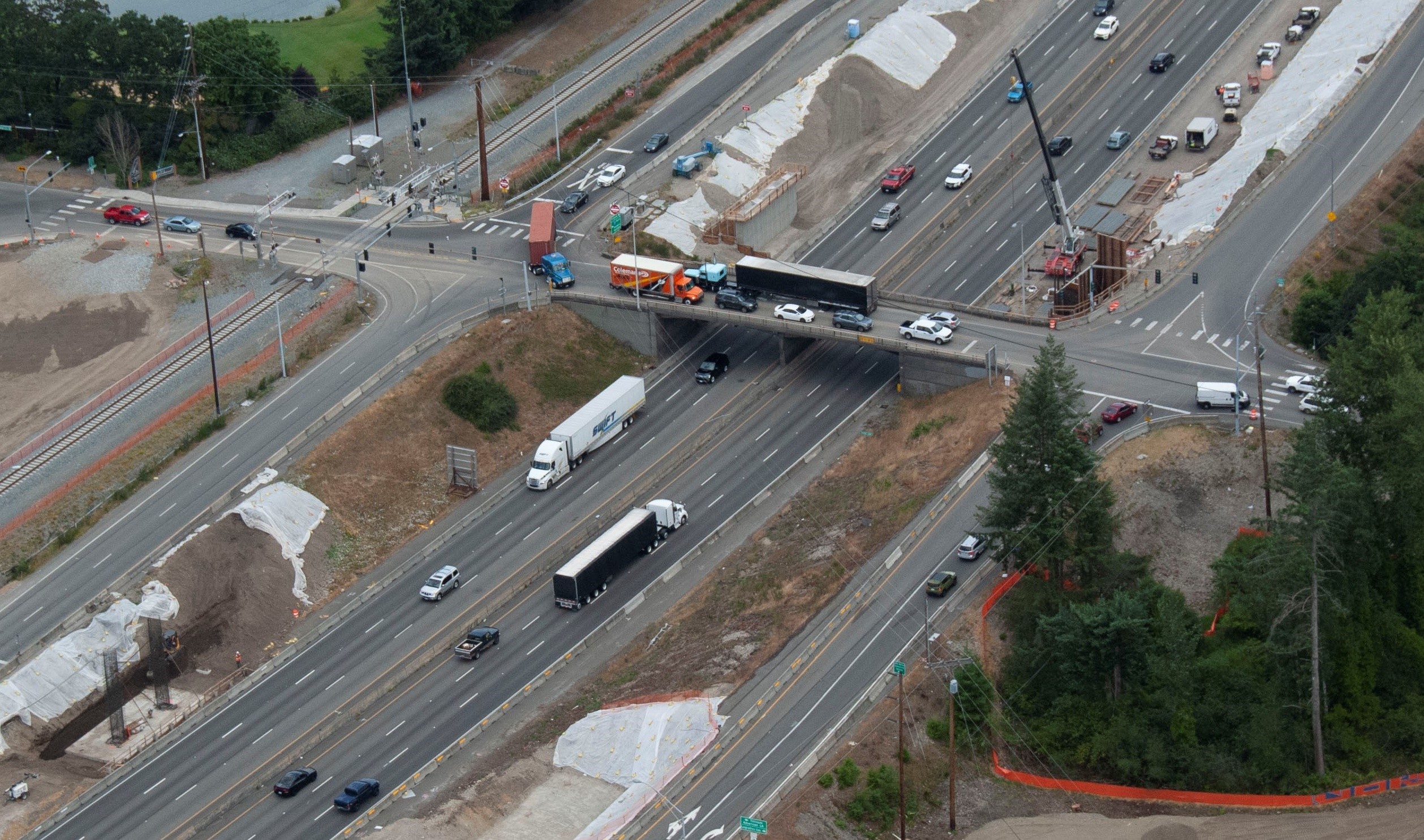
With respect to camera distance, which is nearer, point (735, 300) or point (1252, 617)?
point (1252, 617)

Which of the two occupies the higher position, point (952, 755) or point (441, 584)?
point (952, 755)

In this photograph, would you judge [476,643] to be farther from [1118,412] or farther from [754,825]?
[1118,412]

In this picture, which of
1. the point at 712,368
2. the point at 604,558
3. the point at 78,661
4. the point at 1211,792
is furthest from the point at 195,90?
the point at 1211,792

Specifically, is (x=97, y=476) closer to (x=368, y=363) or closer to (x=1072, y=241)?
(x=368, y=363)

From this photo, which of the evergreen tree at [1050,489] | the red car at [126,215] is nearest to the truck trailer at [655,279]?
the evergreen tree at [1050,489]

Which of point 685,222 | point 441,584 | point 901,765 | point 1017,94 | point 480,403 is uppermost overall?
point 1017,94

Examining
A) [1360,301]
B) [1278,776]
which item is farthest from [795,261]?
[1278,776]

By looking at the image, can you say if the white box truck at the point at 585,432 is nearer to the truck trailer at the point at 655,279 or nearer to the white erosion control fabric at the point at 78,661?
the truck trailer at the point at 655,279
